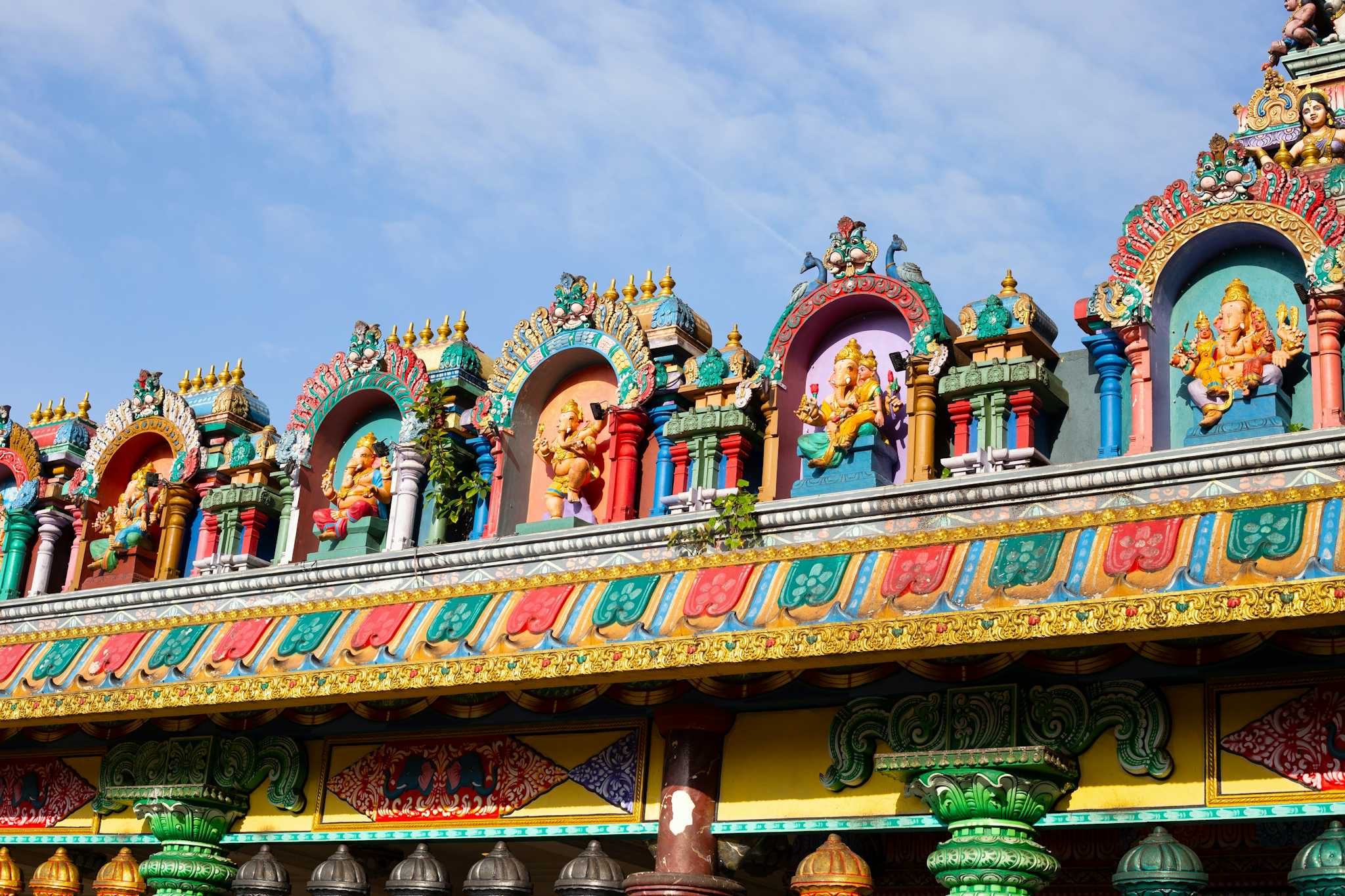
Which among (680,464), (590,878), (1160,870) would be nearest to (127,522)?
(680,464)

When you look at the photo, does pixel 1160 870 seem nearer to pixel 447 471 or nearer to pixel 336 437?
pixel 447 471

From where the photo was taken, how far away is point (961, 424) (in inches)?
570

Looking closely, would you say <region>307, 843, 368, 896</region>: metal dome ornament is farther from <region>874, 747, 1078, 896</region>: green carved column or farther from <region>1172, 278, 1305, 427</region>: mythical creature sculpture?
<region>1172, 278, 1305, 427</region>: mythical creature sculpture

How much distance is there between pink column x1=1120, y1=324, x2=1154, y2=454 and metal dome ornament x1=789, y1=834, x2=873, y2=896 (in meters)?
3.81

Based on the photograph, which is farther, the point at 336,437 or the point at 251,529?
the point at 251,529

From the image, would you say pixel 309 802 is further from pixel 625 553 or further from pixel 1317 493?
pixel 1317 493

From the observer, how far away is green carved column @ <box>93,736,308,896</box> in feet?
50.7

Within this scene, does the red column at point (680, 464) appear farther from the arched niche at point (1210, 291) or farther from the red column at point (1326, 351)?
the red column at point (1326, 351)

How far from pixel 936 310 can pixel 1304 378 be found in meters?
3.02

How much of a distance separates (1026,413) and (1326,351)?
2.31 m

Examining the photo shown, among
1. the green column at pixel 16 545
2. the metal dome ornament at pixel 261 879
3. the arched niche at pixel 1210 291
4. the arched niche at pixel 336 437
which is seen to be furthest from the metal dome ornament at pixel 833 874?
the green column at pixel 16 545

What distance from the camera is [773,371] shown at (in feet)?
50.9

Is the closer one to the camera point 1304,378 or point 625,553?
point 1304,378

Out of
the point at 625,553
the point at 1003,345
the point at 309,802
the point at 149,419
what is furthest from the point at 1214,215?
the point at 149,419
